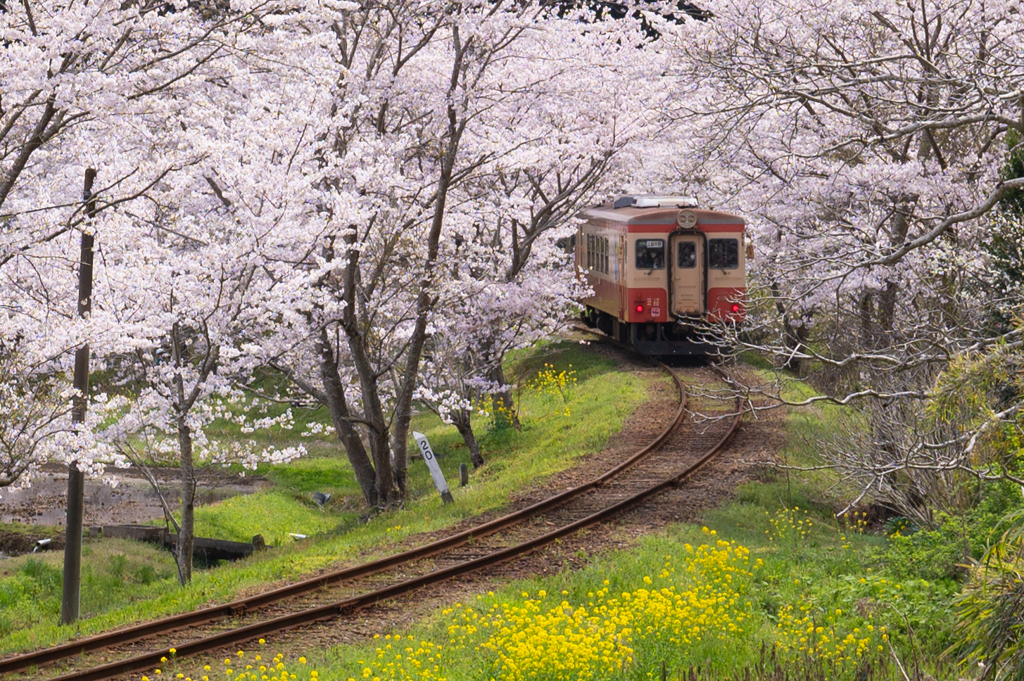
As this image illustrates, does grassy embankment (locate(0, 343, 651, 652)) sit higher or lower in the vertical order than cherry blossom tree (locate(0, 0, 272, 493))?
lower

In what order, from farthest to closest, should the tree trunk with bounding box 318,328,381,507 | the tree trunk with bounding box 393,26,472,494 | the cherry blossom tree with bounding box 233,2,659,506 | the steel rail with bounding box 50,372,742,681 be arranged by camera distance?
the tree trunk with bounding box 318,328,381,507
the tree trunk with bounding box 393,26,472,494
the cherry blossom tree with bounding box 233,2,659,506
the steel rail with bounding box 50,372,742,681

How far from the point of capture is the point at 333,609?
9008 mm

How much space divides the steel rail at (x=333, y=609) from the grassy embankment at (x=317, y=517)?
3.79ft

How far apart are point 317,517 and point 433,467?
6.71 m

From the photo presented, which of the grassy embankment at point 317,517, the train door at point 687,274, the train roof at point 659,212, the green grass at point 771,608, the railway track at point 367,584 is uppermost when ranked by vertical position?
the train roof at point 659,212

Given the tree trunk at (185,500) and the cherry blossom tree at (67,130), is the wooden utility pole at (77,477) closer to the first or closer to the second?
the cherry blossom tree at (67,130)

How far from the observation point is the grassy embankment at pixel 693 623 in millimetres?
6754

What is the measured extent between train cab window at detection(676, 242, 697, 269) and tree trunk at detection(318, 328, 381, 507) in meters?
8.53

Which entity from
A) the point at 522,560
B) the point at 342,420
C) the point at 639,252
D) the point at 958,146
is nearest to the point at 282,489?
the point at 342,420

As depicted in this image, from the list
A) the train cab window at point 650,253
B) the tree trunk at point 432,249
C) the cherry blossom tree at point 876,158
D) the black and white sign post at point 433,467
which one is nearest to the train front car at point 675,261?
the train cab window at point 650,253

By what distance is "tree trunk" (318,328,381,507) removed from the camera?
14974mm

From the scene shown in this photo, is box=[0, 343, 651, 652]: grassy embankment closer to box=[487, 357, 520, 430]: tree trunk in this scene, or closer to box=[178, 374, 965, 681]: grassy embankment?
box=[487, 357, 520, 430]: tree trunk

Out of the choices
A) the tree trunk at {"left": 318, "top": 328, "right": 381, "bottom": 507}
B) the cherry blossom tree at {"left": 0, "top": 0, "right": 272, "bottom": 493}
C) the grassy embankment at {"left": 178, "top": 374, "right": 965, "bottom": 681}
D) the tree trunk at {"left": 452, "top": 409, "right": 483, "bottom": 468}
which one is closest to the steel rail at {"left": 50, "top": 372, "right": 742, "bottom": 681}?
the grassy embankment at {"left": 178, "top": 374, "right": 965, "bottom": 681}

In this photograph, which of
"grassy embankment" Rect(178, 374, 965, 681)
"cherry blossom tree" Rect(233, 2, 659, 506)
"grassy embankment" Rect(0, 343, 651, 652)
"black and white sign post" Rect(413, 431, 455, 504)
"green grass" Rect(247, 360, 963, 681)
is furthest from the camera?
"cherry blossom tree" Rect(233, 2, 659, 506)
